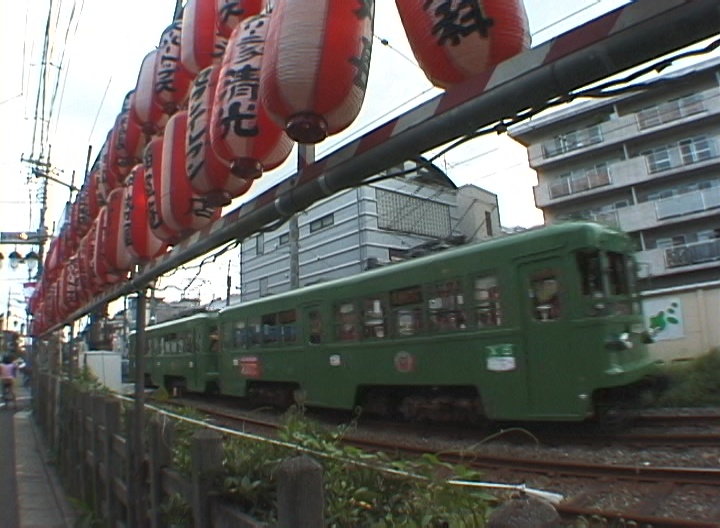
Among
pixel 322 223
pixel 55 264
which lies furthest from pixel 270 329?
pixel 322 223

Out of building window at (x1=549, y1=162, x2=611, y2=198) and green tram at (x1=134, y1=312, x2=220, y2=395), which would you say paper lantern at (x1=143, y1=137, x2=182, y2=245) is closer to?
green tram at (x1=134, y1=312, x2=220, y2=395)

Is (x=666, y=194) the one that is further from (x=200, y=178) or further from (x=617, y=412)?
(x=200, y=178)

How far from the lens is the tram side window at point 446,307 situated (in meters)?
7.68

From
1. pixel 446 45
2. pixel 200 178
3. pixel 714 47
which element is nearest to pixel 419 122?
pixel 446 45

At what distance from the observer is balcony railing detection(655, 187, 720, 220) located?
1980cm

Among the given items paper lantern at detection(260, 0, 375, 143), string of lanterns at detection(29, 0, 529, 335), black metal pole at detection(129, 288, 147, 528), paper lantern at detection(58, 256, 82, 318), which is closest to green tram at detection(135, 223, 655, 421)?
paper lantern at detection(58, 256, 82, 318)

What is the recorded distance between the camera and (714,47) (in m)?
1.51

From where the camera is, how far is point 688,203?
20.2 meters

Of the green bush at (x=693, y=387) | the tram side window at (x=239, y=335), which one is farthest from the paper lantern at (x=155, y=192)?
the green bush at (x=693, y=387)

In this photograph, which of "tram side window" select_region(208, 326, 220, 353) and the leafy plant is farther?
"tram side window" select_region(208, 326, 220, 353)

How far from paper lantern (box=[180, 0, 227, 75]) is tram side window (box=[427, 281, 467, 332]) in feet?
15.5

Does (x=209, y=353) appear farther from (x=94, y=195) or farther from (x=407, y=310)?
(x=407, y=310)

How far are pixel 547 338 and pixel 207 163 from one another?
4929 millimetres

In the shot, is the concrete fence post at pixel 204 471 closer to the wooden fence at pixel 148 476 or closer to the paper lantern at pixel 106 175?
the wooden fence at pixel 148 476
